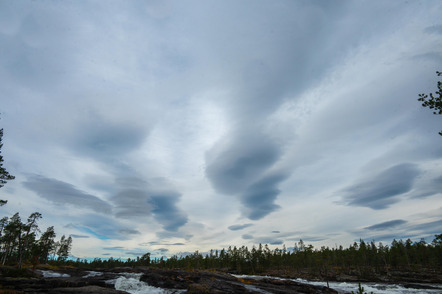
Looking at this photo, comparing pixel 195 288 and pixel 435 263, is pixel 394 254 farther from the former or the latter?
pixel 195 288

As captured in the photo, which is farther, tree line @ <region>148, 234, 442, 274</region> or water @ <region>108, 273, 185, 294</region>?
tree line @ <region>148, 234, 442, 274</region>

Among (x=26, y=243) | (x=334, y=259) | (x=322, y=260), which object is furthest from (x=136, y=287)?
(x=334, y=259)

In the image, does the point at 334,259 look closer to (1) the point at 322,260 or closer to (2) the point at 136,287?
(1) the point at 322,260

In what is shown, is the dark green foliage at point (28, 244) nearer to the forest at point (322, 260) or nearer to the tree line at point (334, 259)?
the forest at point (322, 260)

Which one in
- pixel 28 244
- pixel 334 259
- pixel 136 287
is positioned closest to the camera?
pixel 136 287

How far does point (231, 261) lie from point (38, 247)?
101 m

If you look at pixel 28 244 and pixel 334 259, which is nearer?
pixel 28 244

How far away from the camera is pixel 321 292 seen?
4569 centimetres

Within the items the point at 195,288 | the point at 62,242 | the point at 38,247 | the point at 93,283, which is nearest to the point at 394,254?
the point at 195,288

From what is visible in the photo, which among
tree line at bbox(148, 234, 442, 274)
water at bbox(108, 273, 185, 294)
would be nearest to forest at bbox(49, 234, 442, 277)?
tree line at bbox(148, 234, 442, 274)

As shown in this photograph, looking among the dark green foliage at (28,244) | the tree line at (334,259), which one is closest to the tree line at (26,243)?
the dark green foliage at (28,244)

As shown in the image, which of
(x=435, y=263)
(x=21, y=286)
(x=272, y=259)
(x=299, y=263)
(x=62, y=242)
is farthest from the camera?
(x=299, y=263)

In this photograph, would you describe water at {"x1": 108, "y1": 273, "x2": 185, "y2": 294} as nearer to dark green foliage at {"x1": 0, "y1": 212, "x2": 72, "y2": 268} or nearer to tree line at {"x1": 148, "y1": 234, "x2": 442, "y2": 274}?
dark green foliage at {"x1": 0, "y1": 212, "x2": 72, "y2": 268}

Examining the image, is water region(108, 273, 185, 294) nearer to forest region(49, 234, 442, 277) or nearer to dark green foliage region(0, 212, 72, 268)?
dark green foliage region(0, 212, 72, 268)
